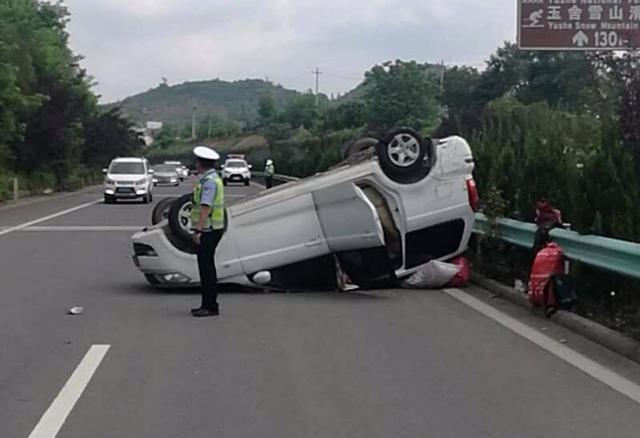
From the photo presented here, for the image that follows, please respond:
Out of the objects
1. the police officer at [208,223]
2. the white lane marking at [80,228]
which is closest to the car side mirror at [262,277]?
the police officer at [208,223]

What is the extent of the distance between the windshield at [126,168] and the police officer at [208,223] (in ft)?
108

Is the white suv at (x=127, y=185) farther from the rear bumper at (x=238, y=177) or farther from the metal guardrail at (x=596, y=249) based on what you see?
the metal guardrail at (x=596, y=249)

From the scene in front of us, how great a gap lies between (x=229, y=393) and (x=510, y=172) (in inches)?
363

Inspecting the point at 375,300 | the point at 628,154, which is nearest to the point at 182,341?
the point at 375,300

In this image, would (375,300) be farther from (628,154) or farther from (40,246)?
(40,246)

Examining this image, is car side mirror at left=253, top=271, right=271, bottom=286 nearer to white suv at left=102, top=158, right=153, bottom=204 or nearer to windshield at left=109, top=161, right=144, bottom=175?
white suv at left=102, top=158, right=153, bottom=204

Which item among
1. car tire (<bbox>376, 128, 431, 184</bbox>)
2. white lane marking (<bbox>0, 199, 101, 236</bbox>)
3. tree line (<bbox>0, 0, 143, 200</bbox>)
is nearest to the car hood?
white lane marking (<bbox>0, 199, 101, 236</bbox>)

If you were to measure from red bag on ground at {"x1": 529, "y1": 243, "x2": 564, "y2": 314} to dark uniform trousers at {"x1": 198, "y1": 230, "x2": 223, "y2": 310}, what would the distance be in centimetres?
338

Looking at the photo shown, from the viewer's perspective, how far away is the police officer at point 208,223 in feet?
42.4

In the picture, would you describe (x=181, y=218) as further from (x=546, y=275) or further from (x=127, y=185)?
(x=127, y=185)

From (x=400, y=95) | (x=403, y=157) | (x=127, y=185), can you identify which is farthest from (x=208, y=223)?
(x=400, y=95)

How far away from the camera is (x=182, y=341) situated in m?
11.2

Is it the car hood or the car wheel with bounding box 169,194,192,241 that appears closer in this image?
the car wheel with bounding box 169,194,192,241

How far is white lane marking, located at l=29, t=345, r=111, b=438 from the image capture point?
7688 millimetres
